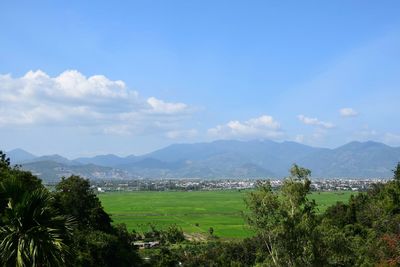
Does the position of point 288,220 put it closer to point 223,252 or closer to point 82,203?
point 82,203

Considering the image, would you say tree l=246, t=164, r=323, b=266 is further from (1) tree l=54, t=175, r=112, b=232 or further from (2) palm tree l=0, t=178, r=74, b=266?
(1) tree l=54, t=175, r=112, b=232

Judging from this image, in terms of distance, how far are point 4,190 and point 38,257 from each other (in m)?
2.02

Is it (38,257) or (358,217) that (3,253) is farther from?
(358,217)

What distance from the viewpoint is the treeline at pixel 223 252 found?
1230cm

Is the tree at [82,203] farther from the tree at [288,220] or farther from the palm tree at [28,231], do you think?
the palm tree at [28,231]

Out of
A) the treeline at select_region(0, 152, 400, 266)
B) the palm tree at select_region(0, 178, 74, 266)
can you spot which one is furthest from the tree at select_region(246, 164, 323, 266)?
the palm tree at select_region(0, 178, 74, 266)

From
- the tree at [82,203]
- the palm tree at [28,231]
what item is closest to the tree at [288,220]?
the palm tree at [28,231]

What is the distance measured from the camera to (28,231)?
1220 centimetres

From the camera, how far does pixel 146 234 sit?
8844 centimetres

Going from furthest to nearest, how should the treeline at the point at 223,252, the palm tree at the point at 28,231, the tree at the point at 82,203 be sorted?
1. the tree at the point at 82,203
2. the treeline at the point at 223,252
3. the palm tree at the point at 28,231

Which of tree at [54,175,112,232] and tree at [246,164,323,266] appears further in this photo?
tree at [54,175,112,232]

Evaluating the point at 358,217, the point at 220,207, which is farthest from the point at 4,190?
the point at 220,207

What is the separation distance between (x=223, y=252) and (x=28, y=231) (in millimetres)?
50084

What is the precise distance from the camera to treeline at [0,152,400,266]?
1230 centimetres
